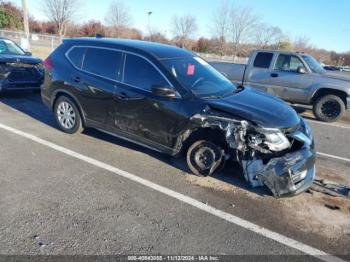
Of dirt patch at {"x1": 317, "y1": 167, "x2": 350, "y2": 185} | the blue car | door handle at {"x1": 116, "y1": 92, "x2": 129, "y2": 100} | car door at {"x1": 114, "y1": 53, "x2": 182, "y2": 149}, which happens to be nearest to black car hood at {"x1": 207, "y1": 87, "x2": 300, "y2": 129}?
car door at {"x1": 114, "y1": 53, "x2": 182, "y2": 149}

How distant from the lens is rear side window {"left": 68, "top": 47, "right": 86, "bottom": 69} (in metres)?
5.54

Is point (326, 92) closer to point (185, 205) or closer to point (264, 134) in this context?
point (264, 134)

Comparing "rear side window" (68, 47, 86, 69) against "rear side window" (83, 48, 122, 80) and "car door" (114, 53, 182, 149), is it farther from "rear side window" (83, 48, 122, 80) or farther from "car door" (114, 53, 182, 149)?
"car door" (114, 53, 182, 149)

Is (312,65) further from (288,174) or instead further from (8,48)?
(8,48)

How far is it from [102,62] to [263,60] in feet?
19.1

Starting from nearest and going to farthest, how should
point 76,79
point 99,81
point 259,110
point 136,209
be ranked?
point 136,209, point 259,110, point 99,81, point 76,79

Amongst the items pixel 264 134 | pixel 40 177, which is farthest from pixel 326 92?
pixel 40 177

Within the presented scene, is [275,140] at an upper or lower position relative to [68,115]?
upper

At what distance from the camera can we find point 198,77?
194 inches

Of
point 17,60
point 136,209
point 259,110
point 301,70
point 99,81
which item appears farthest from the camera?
point 301,70

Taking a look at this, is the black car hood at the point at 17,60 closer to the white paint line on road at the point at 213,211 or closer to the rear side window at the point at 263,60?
the white paint line on road at the point at 213,211

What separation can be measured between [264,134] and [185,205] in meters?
1.32

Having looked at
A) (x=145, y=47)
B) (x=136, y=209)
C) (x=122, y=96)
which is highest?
(x=145, y=47)

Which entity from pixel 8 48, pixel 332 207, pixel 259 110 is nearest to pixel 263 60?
pixel 259 110
